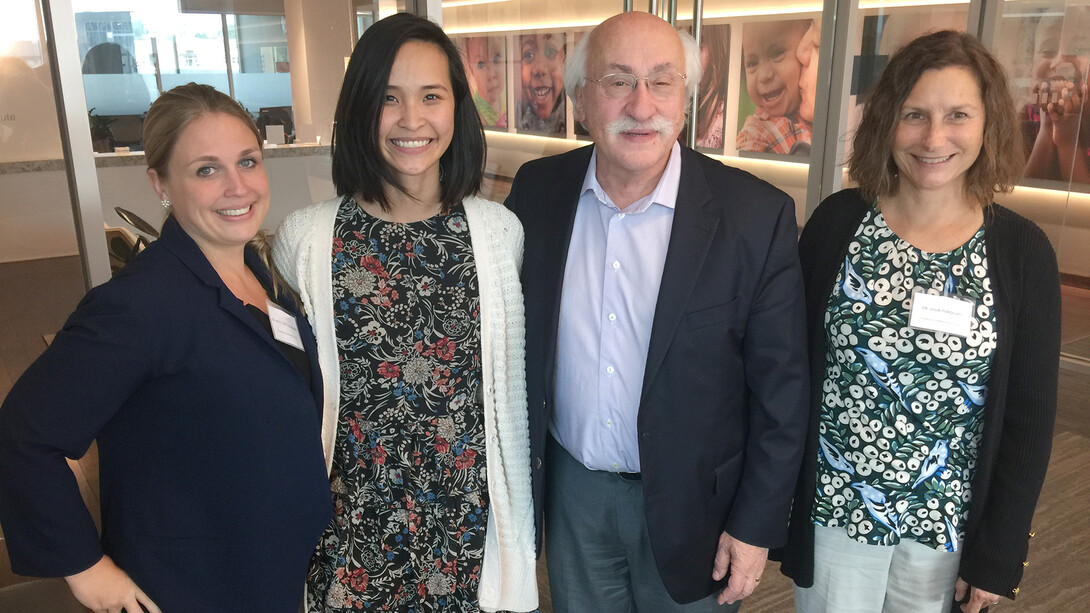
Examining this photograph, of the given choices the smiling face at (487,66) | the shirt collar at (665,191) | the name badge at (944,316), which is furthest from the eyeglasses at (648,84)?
the smiling face at (487,66)

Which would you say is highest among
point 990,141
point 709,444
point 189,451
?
point 990,141

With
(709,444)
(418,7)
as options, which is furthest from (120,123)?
(709,444)

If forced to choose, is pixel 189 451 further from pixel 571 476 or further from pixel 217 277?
pixel 571 476

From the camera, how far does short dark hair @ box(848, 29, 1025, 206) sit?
1761mm

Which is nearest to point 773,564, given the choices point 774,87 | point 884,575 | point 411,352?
point 884,575

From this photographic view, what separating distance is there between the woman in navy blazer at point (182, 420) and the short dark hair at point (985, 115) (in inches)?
53.8

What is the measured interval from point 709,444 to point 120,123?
7.83 feet

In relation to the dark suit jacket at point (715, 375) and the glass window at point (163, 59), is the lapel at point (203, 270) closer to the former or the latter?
the dark suit jacket at point (715, 375)

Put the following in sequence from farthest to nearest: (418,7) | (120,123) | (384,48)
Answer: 1. (418,7)
2. (120,123)
3. (384,48)

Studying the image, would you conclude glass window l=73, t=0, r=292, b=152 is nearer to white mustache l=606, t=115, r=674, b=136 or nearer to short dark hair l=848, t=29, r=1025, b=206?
white mustache l=606, t=115, r=674, b=136

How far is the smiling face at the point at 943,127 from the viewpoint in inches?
68.4

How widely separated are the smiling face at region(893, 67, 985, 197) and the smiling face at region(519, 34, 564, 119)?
3222 mm

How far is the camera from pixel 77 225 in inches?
112

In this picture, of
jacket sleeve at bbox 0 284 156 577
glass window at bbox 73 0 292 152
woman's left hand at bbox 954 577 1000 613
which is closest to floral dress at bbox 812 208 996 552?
woman's left hand at bbox 954 577 1000 613
